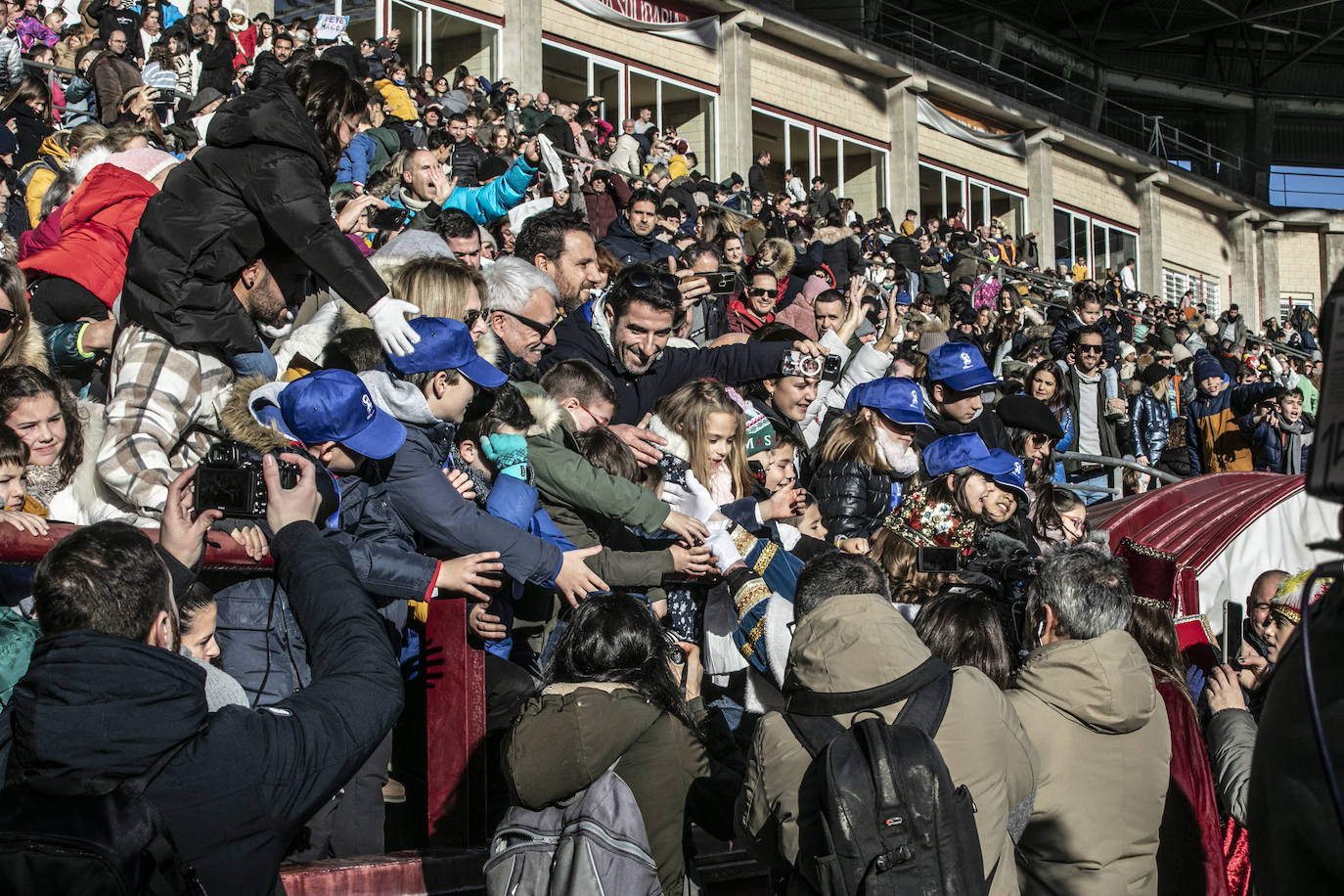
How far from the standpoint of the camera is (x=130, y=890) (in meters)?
2.03

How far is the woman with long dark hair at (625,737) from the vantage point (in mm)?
3105

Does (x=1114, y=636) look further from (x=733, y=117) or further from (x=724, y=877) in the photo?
(x=733, y=117)

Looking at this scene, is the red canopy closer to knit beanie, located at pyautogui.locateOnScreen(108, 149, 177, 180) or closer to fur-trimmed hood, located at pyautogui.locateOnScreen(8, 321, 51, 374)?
knit beanie, located at pyautogui.locateOnScreen(108, 149, 177, 180)

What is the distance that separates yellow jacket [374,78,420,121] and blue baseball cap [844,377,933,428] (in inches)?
389

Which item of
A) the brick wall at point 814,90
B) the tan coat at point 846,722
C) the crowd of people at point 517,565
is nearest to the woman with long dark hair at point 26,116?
the crowd of people at point 517,565

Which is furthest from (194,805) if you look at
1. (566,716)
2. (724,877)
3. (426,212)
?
(426,212)

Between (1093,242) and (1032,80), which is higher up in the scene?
(1032,80)

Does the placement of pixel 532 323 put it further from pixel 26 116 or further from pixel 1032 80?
pixel 1032 80

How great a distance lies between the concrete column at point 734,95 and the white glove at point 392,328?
21.8 meters

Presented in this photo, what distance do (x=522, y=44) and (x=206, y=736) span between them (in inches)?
809

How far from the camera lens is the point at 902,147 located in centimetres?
2880

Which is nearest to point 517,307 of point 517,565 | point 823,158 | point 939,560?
point 517,565

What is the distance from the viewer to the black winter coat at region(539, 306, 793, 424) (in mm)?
5801

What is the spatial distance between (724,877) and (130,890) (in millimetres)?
2197
